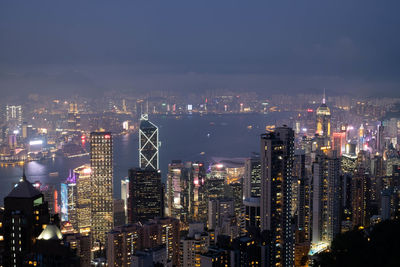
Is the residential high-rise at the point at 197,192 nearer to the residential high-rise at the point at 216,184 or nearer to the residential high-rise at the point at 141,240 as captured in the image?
the residential high-rise at the point at 216,184

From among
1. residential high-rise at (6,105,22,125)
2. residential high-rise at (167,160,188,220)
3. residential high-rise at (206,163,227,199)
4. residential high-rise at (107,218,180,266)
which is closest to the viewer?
residential high-rise at (107,218,180,266)

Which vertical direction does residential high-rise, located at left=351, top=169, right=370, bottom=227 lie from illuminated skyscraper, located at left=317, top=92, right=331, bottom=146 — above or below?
below

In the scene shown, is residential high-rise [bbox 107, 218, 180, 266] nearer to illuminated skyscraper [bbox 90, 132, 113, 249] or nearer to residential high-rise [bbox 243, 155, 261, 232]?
residential high-rise [bbox 243, 155, 261, 232]

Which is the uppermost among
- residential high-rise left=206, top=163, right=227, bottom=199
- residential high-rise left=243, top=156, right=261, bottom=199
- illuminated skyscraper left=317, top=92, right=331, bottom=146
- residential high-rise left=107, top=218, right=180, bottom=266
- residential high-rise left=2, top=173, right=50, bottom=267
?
illuminated skyscraper left=317, top=92, right=331, bottom=146

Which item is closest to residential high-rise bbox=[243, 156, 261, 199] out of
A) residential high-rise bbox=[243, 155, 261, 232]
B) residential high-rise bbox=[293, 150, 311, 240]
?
residential high-rise bbox=[243, 155, 261, 232]

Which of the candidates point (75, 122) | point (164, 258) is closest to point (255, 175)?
point (164, 258)

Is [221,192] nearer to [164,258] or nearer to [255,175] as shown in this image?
[255,175]

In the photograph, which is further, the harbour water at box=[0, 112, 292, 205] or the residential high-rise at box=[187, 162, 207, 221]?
the harbour water at box=[0, 112, 292, 205]

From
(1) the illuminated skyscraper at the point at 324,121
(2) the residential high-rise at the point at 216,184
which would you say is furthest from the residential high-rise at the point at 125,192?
(1) the illuminated skyscraper at the point at 324,121
